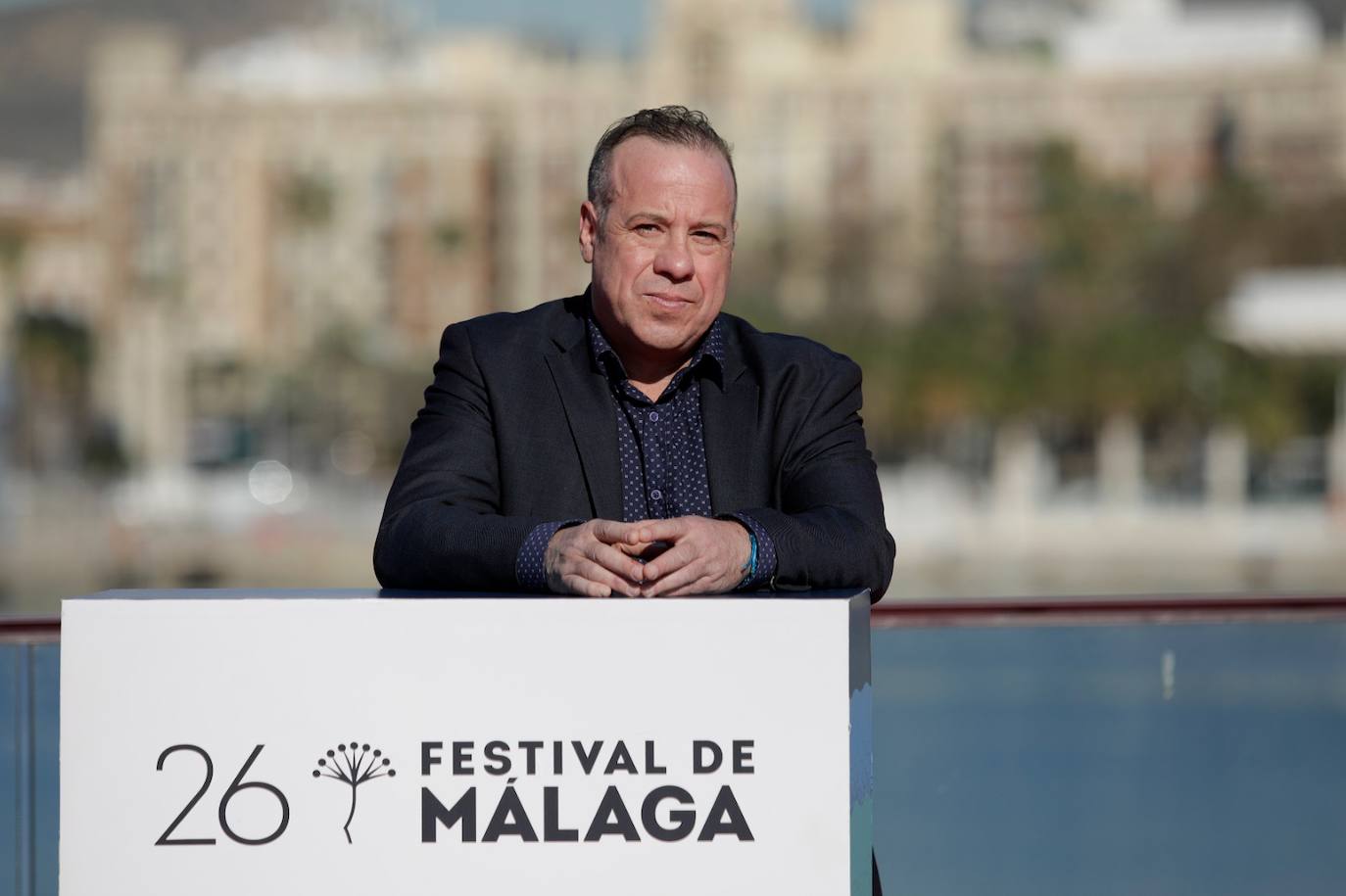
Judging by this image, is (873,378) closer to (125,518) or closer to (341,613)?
(125,518)

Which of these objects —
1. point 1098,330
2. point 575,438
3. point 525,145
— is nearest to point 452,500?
point 575,438

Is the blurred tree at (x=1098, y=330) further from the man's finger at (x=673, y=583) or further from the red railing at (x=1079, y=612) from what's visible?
the man's finger at (x=673, y=583)

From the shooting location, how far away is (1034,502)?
39.0m

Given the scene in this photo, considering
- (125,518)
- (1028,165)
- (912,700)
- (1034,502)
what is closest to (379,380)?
(125,518)

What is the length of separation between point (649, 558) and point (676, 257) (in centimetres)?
35

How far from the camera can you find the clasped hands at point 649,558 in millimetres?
1598

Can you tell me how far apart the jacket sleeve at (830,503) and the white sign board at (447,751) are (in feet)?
0.77

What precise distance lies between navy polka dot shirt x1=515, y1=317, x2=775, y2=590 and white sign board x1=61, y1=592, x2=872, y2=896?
1.37 ft

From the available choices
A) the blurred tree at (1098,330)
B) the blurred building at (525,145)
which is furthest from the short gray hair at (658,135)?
the blurred building at (525,145)

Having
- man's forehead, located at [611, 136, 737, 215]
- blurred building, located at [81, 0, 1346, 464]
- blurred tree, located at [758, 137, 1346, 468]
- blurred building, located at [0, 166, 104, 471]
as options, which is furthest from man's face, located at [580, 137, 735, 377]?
blurred building, located at [81, 0, 1346, 464]

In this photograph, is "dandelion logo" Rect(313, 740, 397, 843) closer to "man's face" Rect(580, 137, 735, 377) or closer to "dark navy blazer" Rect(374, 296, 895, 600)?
"dark navy blazer" Rect(374, 296, 895, 600)

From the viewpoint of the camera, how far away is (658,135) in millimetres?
1868

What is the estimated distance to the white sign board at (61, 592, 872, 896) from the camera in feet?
4.91

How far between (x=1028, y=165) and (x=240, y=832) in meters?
61.0
